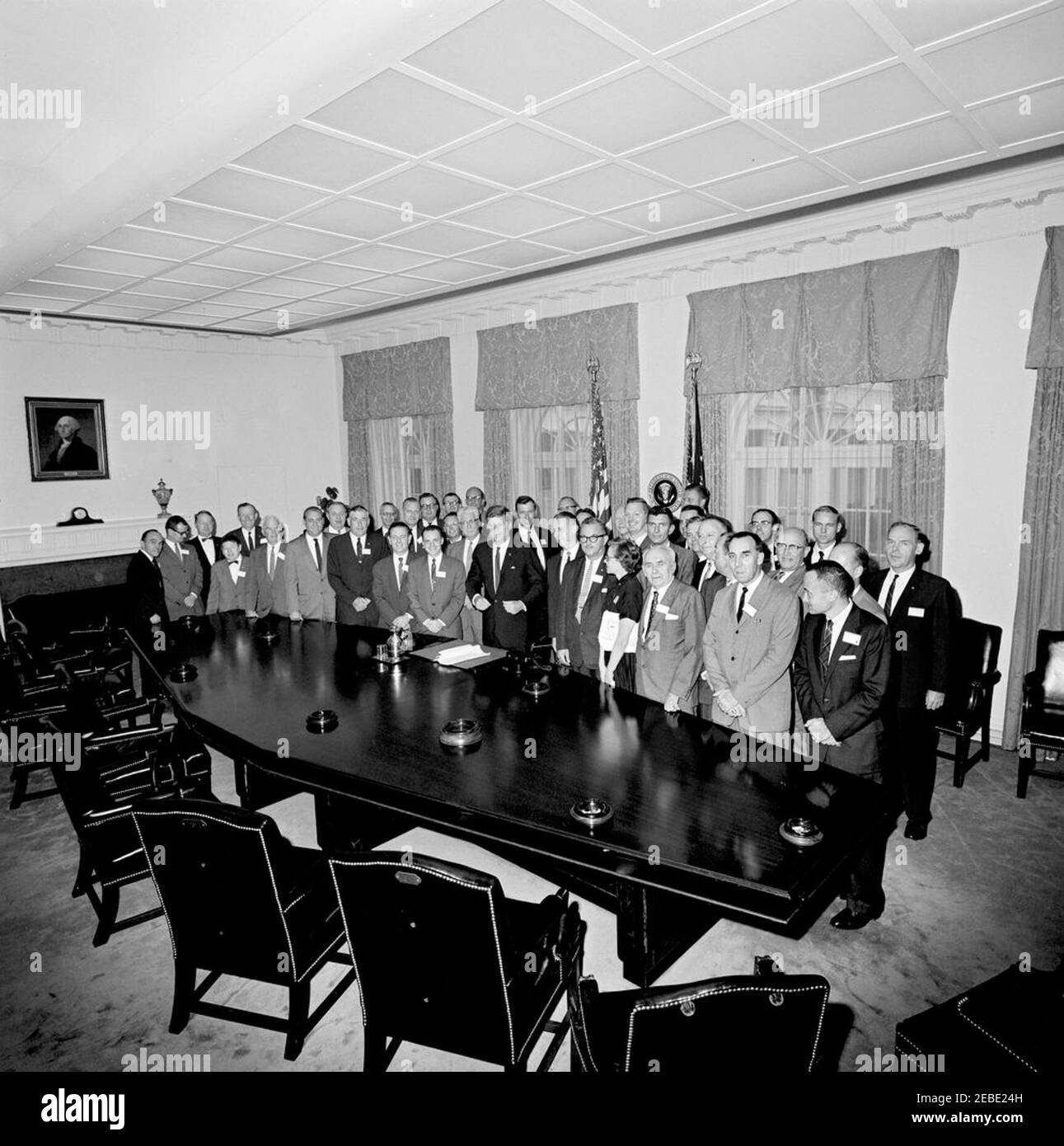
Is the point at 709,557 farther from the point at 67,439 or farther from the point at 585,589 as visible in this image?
the point at 67,439

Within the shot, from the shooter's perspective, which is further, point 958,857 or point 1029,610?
point 1029,610

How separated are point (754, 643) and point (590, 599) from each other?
1.42 metres

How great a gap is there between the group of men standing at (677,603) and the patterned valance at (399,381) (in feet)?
8.38

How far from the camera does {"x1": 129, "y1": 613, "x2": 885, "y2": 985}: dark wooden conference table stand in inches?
95.0

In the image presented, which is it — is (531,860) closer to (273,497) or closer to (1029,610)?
(1029,610)

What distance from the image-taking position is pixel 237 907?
2.70m

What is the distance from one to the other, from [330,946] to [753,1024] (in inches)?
69.0

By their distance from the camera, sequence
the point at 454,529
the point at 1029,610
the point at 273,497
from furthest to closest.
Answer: the point at 273,497
the point at 454,529
the point at 1029,610

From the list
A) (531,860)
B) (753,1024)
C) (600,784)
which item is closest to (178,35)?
(600,784)

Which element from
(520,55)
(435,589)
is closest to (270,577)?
(435,589)

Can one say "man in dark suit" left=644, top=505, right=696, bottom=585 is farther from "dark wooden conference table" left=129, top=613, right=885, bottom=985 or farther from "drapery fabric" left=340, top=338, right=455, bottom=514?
"drapery fabric" left=340, top=338, right=455, bottom=514

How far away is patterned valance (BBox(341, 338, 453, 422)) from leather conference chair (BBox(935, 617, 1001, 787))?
700cm
